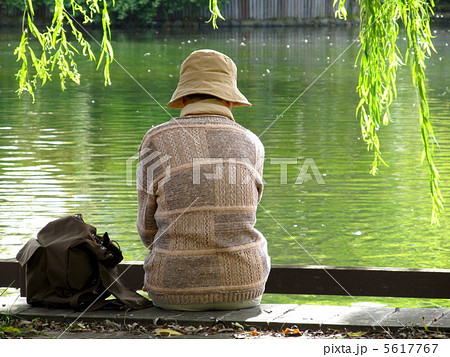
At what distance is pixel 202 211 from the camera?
10.5 feet

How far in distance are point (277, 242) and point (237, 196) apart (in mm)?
3578

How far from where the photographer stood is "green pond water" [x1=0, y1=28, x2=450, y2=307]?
6727 mm

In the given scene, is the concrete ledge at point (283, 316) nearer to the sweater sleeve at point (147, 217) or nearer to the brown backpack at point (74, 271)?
the brown backpack at point (74, 271)

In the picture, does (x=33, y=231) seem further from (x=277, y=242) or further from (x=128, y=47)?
(x=128, y=47)

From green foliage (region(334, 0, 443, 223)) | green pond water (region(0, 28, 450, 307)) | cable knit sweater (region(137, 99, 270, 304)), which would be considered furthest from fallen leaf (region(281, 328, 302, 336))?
green pond water (region(0, 28, 450, 307))

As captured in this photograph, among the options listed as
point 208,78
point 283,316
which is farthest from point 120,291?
point 208,78

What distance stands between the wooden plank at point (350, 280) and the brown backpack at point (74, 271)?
20 cm

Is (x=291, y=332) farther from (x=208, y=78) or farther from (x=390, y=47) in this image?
(x=390, y=47)

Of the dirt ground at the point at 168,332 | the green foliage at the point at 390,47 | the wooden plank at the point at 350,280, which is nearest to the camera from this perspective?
the dirt ground at the point at 168,332

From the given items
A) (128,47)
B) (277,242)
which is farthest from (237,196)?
(128,47)

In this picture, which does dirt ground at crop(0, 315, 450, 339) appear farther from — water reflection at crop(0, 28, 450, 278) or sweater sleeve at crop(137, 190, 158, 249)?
water reflection at crop(0, 28, 450, 278)

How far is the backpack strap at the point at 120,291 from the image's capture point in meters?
3.30

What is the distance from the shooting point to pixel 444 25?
3556 cm

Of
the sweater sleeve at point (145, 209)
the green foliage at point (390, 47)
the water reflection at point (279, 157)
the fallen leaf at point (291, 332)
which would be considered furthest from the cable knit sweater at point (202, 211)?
the water reflection at point (279, 157)
